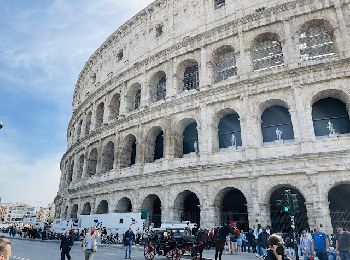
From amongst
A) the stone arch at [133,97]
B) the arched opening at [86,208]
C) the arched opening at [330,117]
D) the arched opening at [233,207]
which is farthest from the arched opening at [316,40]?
the arched opening at [86,208]

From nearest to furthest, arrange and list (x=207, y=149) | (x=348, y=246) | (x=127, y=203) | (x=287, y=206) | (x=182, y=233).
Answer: (x=348, y=246)
(x=287, y=206)
(x=182, y=233)
(x=207, y=149)
(x=127, y=203)

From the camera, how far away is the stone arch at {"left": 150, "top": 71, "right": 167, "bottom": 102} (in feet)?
70.6

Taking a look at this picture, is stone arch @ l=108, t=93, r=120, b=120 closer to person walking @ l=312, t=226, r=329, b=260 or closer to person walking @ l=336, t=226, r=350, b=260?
person walking @ l=312, t=226, r=329, b=260

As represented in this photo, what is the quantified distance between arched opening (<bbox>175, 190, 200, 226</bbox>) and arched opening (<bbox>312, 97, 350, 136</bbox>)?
7824 mm

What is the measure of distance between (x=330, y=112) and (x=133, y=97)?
1380 centimetres

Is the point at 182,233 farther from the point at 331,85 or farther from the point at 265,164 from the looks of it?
the point at 331,85

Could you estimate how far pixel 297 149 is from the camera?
14.4m

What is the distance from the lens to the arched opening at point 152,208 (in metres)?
18.8

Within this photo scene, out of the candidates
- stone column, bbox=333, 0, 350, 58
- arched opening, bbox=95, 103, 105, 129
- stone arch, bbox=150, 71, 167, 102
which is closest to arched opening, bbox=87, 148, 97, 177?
→ arched opening, bbox=95, 103, 105, 129

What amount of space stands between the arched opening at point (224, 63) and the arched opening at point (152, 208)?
860 cm

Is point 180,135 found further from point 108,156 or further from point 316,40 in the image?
point 316,40

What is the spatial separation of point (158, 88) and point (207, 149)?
7287 millimetres

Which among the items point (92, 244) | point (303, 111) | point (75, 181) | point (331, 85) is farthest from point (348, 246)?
point (75, 181)

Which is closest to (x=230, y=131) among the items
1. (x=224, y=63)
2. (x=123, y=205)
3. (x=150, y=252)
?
(x=224, y=63)
